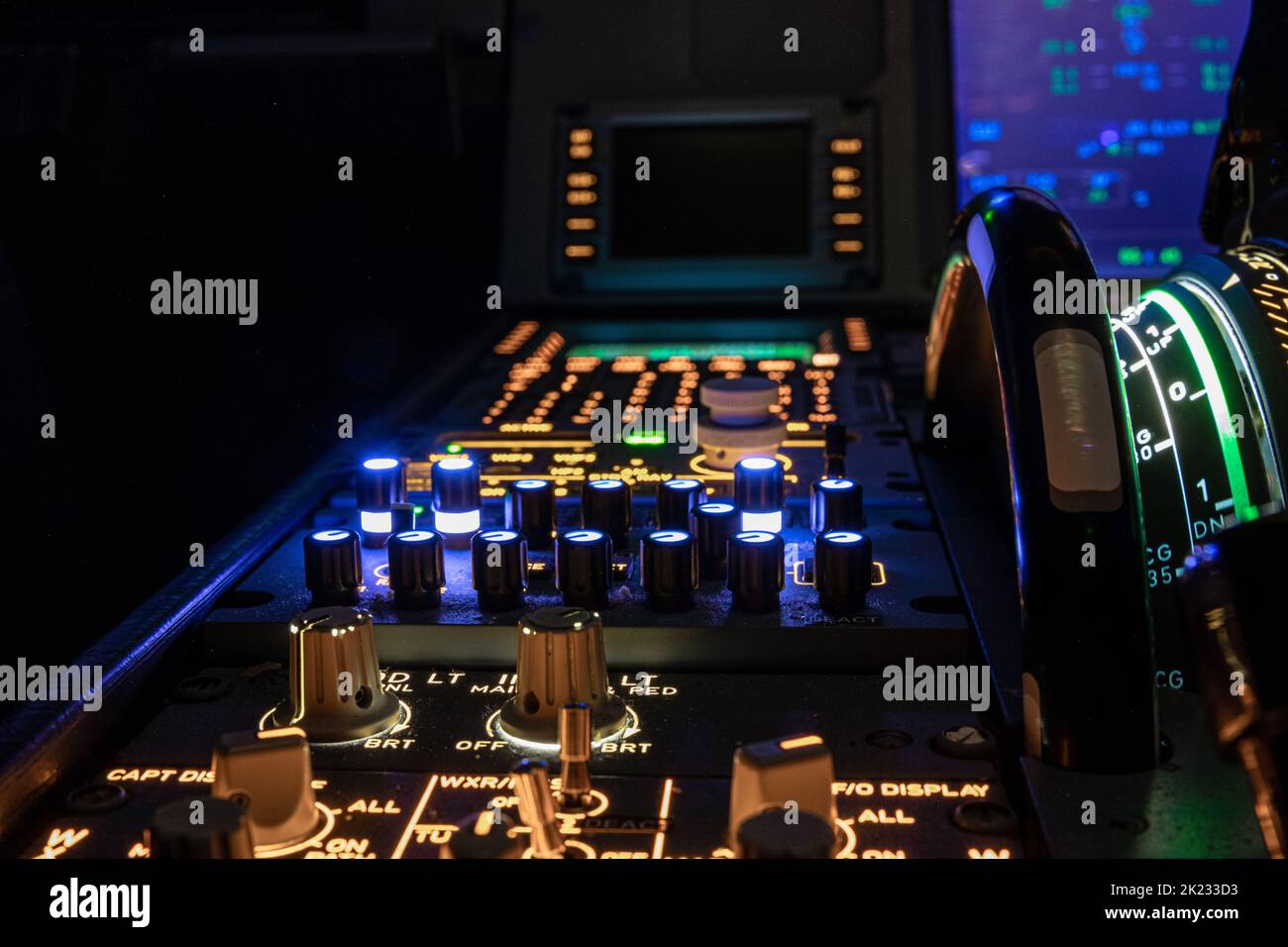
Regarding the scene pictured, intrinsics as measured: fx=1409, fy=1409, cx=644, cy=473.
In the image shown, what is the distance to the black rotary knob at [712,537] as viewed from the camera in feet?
3.72

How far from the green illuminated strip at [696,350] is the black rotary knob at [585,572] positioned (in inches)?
41.7

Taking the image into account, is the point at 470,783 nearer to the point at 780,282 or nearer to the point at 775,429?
the point at 775,429

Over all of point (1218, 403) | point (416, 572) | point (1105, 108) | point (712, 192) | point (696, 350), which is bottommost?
point (416, 572)

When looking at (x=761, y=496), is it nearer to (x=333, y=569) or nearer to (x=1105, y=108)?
(x=333, y=569)

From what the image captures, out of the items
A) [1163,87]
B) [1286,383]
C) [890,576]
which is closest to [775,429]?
[890,576]

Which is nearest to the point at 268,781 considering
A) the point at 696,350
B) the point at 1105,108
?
the point at 696,350

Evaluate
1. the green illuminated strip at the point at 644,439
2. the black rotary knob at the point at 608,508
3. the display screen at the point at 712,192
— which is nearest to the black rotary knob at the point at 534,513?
the black rotary knob at the point at 608,508

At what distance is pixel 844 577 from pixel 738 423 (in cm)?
48

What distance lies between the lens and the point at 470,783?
84 centimetres

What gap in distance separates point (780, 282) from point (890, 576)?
122 centimetres

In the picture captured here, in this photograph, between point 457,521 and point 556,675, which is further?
point 457,521

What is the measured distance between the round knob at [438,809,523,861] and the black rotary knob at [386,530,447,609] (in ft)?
1.12

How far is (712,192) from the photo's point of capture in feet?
7.70

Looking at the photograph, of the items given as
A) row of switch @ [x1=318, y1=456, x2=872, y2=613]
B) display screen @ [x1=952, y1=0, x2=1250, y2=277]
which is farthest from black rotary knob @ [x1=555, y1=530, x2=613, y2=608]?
display screen @ [x1=952, y1=0, x2=1250, y2=277]
